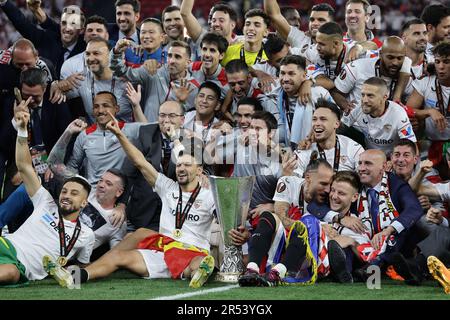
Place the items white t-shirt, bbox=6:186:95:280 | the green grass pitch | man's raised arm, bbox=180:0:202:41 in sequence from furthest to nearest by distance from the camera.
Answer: man's raised arm, bbox=180:0:202:41, white t-shirt, bbox=6:186:95:280, the green grass pitch

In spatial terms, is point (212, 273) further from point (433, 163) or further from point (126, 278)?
point (433, 163)

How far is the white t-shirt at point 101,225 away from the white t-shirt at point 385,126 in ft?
7.03

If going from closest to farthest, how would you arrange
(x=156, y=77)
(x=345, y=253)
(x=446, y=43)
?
(x=345, y=253) → (x=446, y=43) → (x=156, y=77)

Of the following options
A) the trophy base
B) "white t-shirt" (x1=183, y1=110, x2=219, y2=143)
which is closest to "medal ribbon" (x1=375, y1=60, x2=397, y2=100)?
"white t-shirt" (x1=183, y1=110, x2=219, y2=143)

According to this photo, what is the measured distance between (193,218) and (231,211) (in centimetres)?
54

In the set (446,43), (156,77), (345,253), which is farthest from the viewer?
(156,77)

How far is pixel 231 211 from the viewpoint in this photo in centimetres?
724

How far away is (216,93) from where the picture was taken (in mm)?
8617

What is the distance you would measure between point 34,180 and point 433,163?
10.8ft

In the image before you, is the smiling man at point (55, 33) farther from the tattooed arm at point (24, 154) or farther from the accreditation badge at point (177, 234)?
the accreditation badge at point (177, 234)

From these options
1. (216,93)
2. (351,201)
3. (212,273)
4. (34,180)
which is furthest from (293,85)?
(34,180)

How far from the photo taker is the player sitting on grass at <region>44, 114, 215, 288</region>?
7508 millimetres

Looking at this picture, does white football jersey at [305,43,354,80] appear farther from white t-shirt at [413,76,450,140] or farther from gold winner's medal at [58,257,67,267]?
gold winner's medal at [58,257,67,267]

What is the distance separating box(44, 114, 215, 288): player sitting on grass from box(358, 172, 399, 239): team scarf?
3.81 ft
